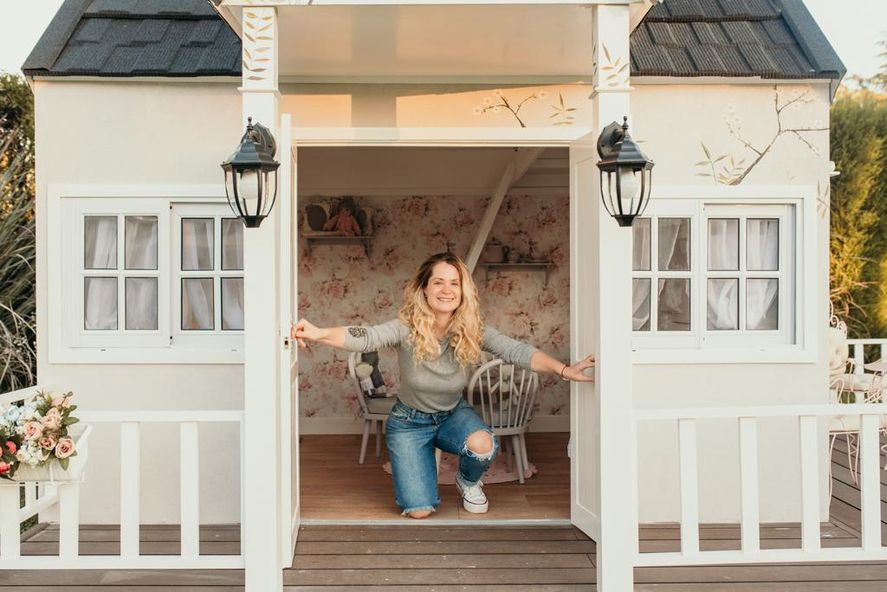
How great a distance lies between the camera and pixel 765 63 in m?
4.21

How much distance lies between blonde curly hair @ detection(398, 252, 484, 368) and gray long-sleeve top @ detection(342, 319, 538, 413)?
0.06m

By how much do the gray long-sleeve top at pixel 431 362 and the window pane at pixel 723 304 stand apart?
110cm

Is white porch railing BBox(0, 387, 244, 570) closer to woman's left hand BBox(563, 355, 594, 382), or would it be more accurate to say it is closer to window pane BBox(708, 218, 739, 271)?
woman's left hand BBox(563, 355, 594, 382)

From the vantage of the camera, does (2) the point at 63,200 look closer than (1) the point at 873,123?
Yes

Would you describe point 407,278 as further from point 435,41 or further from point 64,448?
point 64,448

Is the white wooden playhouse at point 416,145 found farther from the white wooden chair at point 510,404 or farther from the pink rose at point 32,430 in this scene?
the pink rose at point 32,430

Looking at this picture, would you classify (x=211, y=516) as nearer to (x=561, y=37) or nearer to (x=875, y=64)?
(x=561, y=37)

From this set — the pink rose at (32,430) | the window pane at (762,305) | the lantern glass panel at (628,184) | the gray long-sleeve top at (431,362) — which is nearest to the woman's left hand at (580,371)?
the gray long-sleeve top at (431,362)

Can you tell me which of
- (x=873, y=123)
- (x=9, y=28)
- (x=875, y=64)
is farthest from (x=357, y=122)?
(x=875, y=64)

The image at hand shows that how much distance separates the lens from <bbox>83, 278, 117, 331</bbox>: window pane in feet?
13.9

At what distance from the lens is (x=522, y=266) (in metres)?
7.05

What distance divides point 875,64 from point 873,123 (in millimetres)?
14124

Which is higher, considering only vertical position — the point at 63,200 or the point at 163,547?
the point at 63,200

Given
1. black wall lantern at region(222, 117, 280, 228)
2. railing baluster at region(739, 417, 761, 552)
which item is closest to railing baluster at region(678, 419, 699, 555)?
railing baluster at region(739, 417, 761, 552)
